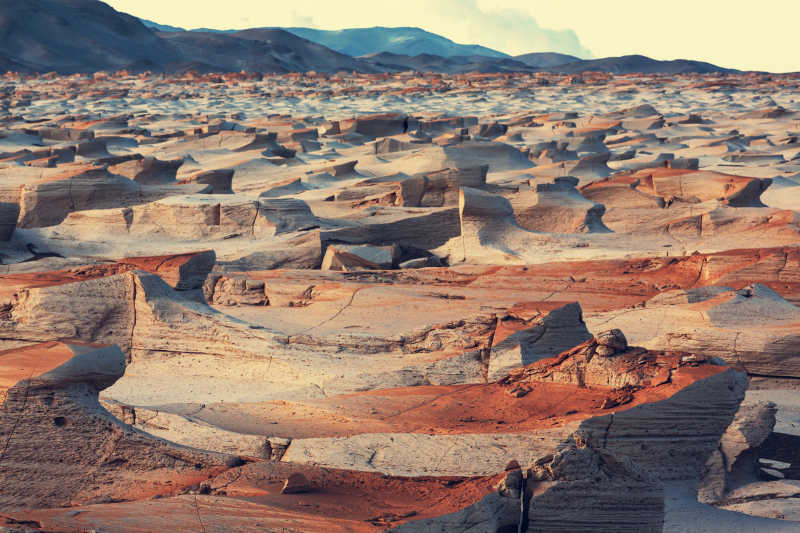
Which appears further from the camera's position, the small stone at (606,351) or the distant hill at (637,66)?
the distant hill at (637,66)

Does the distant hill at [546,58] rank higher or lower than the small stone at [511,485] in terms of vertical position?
higher

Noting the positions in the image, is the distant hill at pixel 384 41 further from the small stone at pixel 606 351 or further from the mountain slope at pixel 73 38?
the small stone at pixel 606 351

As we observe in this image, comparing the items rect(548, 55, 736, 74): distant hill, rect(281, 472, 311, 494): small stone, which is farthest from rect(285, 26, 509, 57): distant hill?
rect(281, 472, 311, 494): small stone

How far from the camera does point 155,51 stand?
6800 cm

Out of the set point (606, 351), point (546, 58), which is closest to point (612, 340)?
point (606, 351)

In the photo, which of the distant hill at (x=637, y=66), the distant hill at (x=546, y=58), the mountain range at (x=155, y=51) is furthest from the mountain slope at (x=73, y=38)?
the distant hill at (x=546, y=58)

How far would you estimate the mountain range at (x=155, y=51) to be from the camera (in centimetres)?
6103

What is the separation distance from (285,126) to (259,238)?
14769mm

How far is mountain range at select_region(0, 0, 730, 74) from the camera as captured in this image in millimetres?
61031

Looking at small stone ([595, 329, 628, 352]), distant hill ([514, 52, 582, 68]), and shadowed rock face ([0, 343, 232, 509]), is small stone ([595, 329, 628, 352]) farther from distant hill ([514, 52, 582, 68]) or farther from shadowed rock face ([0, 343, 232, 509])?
distant hill ([514, 52, 582, 68])

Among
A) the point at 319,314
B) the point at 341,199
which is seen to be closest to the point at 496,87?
the point at 341,199

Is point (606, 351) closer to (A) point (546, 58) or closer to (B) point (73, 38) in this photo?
(B) point (73, 38)

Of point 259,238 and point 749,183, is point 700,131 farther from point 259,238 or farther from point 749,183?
point 259,238

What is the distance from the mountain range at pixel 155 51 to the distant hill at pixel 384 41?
33691 millimetres
